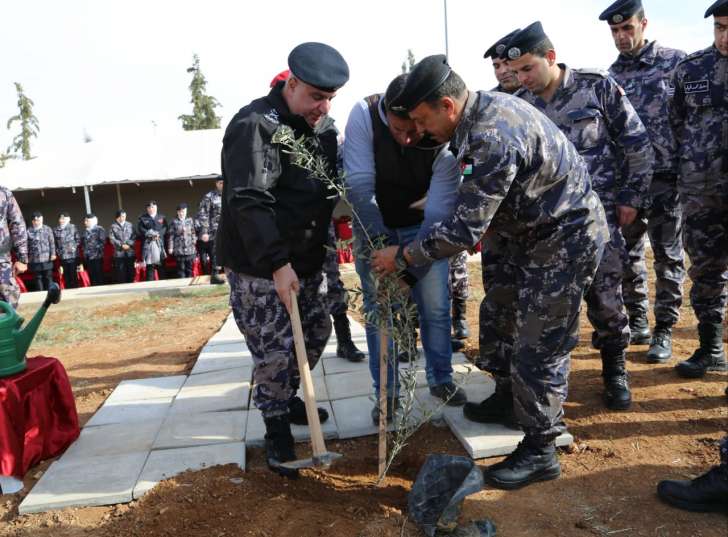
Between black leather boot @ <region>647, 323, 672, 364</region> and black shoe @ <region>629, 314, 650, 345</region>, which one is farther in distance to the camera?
black shoe @ <region>629, 314, 650, 345</region>

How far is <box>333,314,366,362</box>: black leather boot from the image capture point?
5074 mm

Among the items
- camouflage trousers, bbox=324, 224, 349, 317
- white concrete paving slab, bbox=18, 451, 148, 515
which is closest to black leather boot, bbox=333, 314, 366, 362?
camouflage trousers, bbox=324, 224, 349, 317

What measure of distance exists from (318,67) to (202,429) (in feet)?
7.62

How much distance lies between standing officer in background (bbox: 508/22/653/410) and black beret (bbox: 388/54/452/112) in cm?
110

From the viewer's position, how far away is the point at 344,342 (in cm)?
517

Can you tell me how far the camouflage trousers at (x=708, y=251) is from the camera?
3918 millimetres

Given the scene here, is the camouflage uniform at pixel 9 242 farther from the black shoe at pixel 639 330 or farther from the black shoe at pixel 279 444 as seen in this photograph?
the black shoe at pixel 639 330

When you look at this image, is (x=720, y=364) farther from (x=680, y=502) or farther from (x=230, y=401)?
(x=230, y=401)

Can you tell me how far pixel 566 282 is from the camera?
2.78 m

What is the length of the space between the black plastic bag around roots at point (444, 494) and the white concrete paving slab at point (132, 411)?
2241 mm

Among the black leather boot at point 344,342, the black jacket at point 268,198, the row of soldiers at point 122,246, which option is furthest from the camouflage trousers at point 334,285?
the row of soldiers at point 122,246

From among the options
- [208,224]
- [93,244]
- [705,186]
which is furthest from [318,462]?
[93,244]

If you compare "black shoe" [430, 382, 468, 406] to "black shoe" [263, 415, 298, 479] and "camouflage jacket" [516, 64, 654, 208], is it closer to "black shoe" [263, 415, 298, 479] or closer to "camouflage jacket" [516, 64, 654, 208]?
"black shoe" [263, 415, 298, 479]

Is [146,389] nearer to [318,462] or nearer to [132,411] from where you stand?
[132,411]
